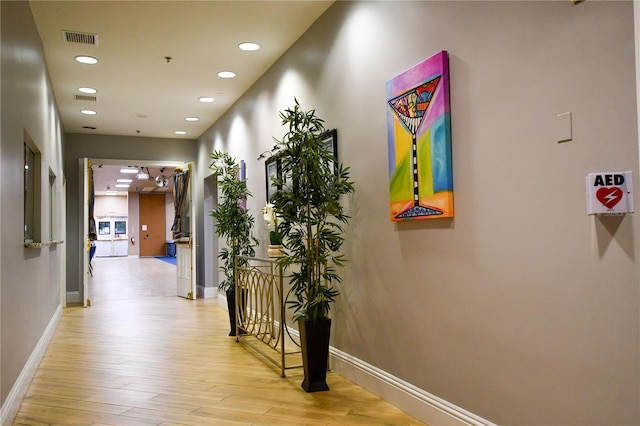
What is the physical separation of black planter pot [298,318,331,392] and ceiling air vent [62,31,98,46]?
321 centimetres

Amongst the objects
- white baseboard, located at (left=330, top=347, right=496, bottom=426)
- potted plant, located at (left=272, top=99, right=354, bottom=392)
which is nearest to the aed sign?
white baseboard, located at (left=330, top=347, right=496, bottom=426)

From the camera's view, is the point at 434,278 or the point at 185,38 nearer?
the point at 434,278

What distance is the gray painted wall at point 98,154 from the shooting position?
8.70m

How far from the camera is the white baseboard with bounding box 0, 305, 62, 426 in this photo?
2.90m

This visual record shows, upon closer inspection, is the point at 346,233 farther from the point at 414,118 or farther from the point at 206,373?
the point at 206,373

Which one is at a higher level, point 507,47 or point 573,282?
point 507,47

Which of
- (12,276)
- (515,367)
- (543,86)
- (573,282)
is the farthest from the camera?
(12,276)

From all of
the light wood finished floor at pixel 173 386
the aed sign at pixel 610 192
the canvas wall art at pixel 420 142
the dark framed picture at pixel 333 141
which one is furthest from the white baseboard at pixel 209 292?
the aed sign at pixel 610 192

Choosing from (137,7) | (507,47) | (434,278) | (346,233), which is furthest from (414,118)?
(137,7)

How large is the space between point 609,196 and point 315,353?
2271mm

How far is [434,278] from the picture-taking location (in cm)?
288

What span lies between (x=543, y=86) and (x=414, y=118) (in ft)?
2.98

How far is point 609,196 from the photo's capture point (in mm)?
1860

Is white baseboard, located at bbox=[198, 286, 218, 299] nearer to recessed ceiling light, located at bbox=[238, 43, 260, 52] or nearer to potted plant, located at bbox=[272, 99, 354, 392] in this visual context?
recessed ceiling light, located at bbox=[238, 43, 260, 52]
